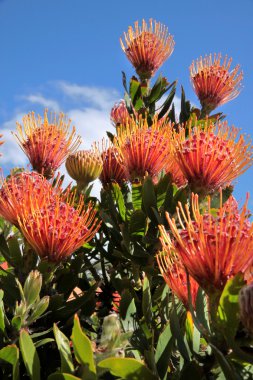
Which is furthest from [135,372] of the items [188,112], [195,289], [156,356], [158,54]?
[158,54]

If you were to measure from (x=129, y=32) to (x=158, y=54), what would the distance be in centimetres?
18

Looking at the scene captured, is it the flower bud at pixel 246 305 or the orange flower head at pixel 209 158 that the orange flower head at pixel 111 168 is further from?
the flower bud at pixel 246 305

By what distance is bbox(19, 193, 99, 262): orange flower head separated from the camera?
1.30 metres

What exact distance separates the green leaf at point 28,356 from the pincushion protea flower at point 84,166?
1009mm

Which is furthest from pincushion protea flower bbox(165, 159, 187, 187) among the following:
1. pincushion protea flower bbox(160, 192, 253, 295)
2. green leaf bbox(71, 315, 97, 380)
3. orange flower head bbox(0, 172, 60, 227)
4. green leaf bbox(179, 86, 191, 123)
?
green leaf bbox(71, 315, 97, 380)

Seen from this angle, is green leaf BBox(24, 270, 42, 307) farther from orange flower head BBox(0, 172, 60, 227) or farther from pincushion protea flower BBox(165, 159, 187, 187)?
pincushion protea flower BBox(165, 159, 187, 187)

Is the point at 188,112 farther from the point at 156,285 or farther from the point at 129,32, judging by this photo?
the point at 156,285

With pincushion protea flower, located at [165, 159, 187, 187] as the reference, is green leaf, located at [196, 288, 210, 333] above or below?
below

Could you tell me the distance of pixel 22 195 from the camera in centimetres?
143

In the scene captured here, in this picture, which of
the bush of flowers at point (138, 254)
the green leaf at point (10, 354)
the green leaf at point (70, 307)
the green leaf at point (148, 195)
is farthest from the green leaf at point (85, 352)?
the green leaf at point (148, 195)

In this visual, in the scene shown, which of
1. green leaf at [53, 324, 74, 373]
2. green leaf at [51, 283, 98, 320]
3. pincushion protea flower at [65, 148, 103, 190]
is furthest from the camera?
pincushion protea flower at [65, 148, 103, 190]

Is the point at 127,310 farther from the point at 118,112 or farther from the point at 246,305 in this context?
the point at 118,112

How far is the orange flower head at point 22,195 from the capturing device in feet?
4.57

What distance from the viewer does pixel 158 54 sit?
250 cm
